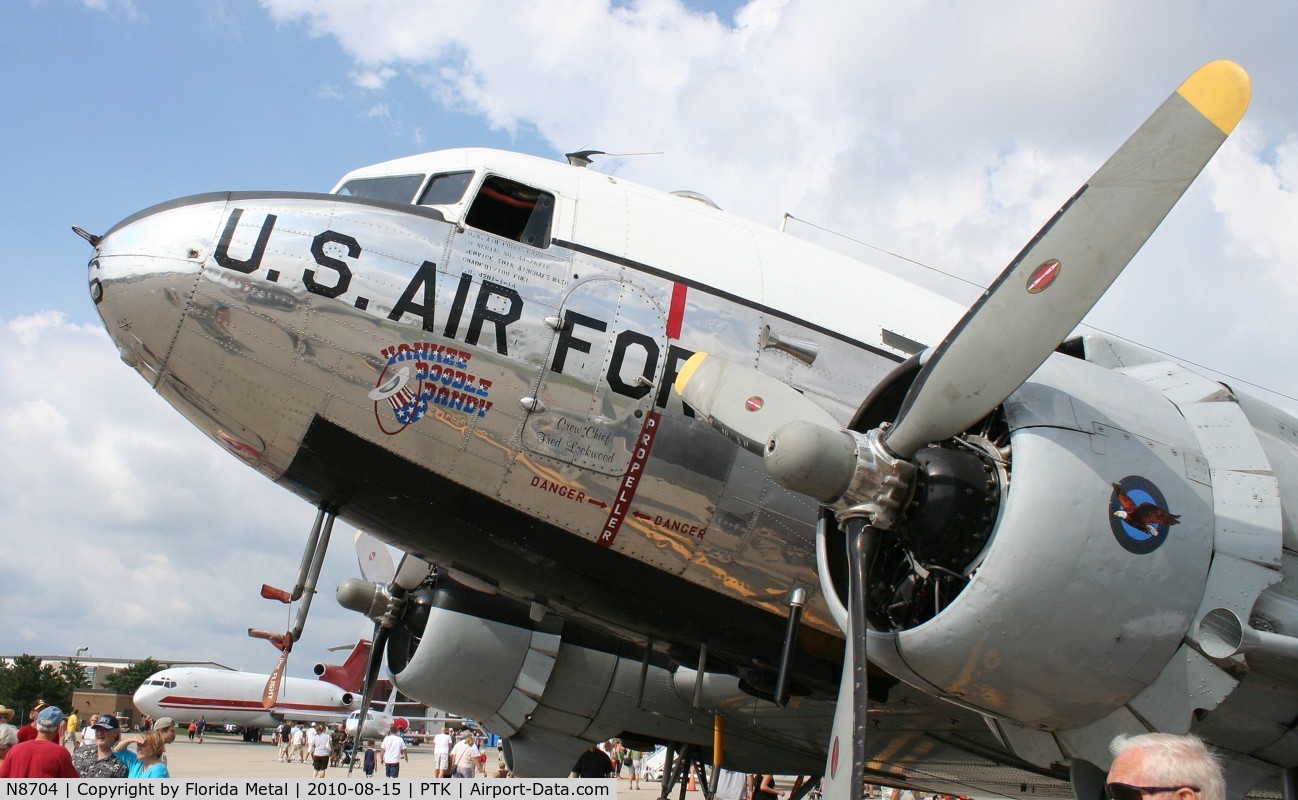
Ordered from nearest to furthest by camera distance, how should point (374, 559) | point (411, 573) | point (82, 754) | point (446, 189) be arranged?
point (82, 754), point (446, 189), point (411, 573), point (374, 559)

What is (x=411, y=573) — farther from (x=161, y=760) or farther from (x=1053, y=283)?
(x=1053, y=283)

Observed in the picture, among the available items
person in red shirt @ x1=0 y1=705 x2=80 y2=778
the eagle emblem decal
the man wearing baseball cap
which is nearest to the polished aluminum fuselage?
the man wearing baseball cap

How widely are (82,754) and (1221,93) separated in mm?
7850

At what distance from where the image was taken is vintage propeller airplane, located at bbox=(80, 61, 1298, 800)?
5.84 metres

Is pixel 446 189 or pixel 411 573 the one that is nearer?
pixel 446 189

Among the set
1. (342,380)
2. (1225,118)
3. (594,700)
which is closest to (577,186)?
(342,380)

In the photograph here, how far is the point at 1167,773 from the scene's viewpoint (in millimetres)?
2160

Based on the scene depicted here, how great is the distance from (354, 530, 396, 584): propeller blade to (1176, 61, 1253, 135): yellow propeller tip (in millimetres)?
9488

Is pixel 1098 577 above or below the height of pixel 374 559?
below

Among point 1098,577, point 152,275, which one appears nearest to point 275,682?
point 152,275

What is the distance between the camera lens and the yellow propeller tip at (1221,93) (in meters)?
5.65

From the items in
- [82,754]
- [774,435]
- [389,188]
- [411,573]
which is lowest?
[82,754]

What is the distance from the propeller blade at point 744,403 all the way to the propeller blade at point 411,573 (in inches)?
247

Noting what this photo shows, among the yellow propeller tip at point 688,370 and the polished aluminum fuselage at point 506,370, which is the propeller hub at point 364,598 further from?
the yellow propeller tip at point 688,370
